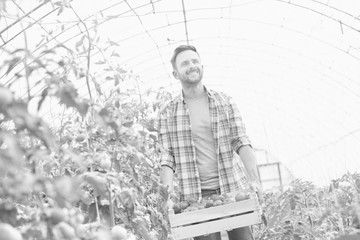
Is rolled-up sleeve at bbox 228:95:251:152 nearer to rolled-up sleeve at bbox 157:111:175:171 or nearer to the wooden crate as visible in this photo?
rolled-up sleeve at bbox 157:111:175:171

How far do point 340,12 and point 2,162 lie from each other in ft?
33.5

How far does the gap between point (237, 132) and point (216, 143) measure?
0.44 feet

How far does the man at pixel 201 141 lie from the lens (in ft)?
9.50

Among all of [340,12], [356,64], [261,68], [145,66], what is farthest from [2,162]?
[261,68]

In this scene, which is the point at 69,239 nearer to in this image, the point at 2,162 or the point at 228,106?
the point at 2,162

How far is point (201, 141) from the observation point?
299 cm

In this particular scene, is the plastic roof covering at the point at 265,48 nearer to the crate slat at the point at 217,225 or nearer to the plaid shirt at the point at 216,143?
the plaid shirt at the point at 216,143

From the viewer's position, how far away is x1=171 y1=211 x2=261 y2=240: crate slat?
7.44 ft

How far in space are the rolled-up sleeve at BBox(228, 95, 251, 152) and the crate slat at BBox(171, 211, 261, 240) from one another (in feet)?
2.23

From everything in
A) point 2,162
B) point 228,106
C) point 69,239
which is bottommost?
point 69,239

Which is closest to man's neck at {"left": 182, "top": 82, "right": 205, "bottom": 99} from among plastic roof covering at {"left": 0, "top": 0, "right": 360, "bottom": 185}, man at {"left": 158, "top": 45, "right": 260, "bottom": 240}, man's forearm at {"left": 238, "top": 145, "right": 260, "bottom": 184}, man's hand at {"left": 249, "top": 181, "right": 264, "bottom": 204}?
man at {"left": 158, "top": 45, "right": 260, "bottom": 240}

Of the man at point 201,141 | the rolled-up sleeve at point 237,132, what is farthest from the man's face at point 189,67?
the rolled-up sleeve at point 237,132

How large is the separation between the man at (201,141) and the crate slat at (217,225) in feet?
1.86

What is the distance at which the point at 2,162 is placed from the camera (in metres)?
0.88
